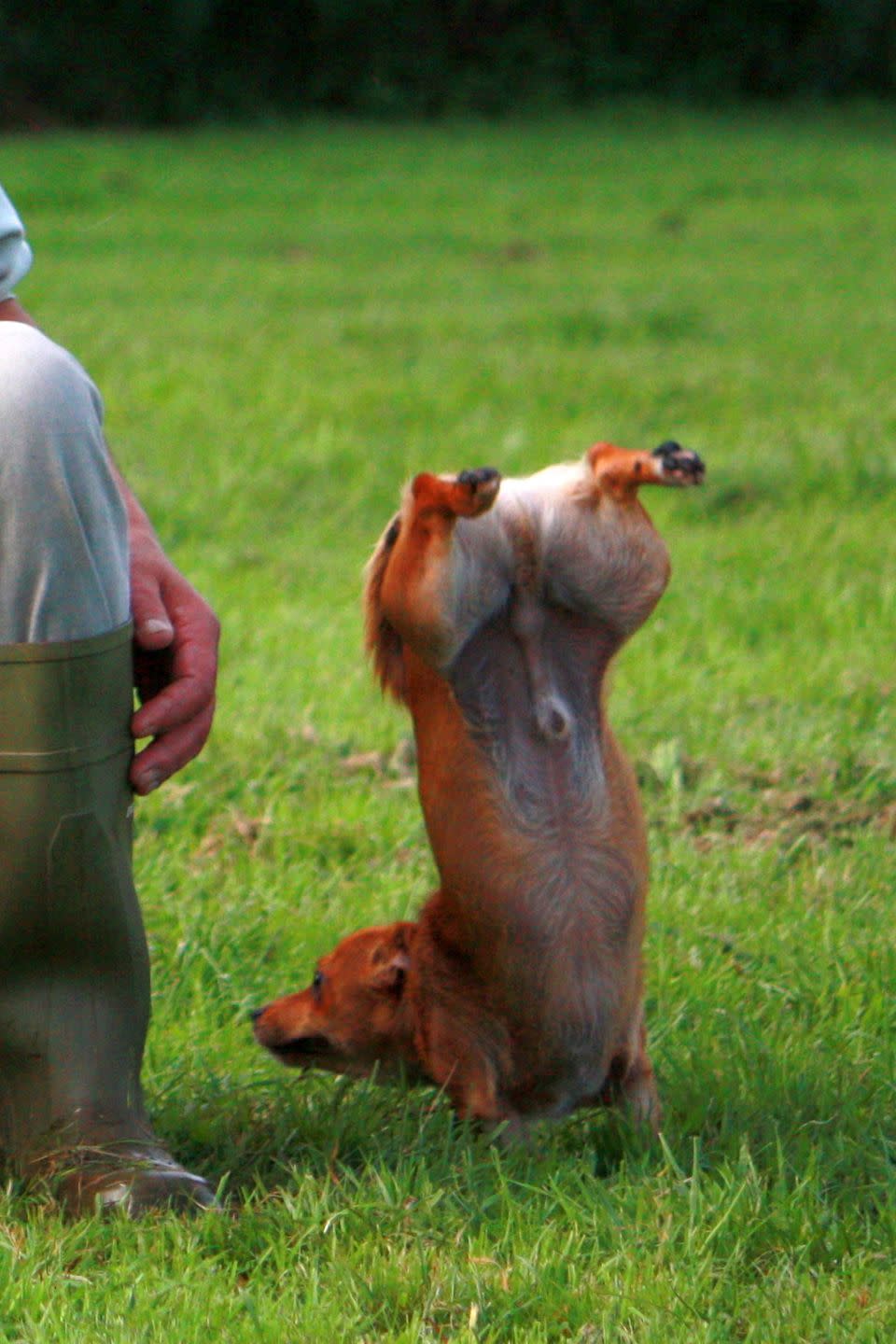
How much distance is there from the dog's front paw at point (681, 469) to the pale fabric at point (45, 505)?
2.36 ft

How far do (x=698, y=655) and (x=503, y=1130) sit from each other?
2.44m

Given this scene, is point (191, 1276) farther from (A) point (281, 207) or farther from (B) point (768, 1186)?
(A) point (281, 207)

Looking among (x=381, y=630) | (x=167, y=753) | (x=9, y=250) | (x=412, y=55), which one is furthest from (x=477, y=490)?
(x=412, y=55)

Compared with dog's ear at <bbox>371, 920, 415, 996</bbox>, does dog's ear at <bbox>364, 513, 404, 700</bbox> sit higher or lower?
higher

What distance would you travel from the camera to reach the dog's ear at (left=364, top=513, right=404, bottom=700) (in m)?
2.57

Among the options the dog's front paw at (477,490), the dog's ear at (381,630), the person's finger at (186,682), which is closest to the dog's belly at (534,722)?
the dog's ear at (381,630)

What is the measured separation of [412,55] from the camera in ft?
65.0

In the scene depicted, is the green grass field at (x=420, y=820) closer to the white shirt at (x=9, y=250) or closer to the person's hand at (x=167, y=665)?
→ the person's hand at (x=167, y=665)

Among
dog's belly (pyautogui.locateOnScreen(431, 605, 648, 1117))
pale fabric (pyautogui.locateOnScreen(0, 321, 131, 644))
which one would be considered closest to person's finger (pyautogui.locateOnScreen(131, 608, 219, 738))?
pale fabric (pyautogui.locateOnScreen(0, 321, 131, 644))

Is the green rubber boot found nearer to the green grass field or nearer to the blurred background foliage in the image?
the green grass field

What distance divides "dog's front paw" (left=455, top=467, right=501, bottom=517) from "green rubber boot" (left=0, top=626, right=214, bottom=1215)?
0.45 meters

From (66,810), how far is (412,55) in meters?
18.9

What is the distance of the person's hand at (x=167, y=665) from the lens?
2266 mm

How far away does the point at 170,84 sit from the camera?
59.3 feet
